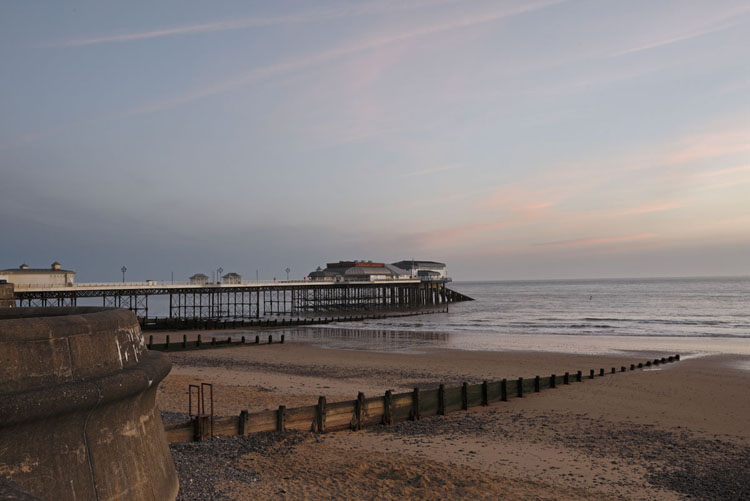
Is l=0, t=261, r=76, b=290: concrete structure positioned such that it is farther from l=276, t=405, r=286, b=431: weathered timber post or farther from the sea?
l=276, t=405, r=286, b=431: weathered timber post

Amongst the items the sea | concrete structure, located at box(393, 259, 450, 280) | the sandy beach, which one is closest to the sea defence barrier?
the sandy beach

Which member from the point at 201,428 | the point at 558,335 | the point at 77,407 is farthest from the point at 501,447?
the point at 558,335

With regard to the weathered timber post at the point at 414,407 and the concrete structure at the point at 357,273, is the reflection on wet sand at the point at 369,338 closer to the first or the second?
the weathered timber post at the point at 414,407

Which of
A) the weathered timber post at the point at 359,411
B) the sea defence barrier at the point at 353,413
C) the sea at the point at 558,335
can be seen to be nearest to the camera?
the sea defence barrier at the point at 353,413

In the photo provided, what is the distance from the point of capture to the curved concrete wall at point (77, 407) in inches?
172

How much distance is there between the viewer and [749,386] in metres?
24.8

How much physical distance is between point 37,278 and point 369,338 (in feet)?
113

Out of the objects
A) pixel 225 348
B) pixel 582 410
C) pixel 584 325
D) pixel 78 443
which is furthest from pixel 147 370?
pixel 584 325

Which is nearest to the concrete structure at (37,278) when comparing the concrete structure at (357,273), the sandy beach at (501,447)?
the sandy beach at (501,447)

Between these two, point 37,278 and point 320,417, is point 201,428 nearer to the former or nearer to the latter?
point 320,417

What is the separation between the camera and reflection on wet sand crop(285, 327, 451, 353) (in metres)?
42.2

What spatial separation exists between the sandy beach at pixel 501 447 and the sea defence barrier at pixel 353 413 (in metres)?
0.34

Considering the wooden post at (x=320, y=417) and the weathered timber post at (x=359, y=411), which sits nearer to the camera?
the wooden post at (x=320, y=417)

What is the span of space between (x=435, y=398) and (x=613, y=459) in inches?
215
